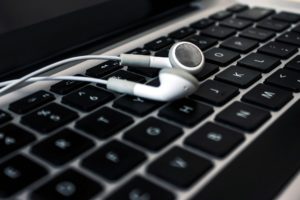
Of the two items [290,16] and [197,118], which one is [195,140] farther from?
[290,16]

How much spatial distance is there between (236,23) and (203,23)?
1.4 inches

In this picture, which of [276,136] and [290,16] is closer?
[276,136]

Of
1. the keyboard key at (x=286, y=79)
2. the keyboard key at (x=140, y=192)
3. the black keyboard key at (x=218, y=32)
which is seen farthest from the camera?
the black keyboard key at (x=218, y=32)

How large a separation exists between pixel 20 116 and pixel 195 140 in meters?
0.13

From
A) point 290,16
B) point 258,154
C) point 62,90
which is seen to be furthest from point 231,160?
point 290,16

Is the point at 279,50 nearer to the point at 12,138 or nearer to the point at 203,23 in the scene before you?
the point at 203,23

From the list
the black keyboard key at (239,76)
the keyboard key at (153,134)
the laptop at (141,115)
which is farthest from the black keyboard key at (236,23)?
the keyboard key at (153,134)

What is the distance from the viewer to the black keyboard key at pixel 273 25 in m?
0.46

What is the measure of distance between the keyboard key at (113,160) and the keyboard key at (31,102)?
0.08 meters

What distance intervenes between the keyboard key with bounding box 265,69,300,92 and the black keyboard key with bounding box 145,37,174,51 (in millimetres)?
115

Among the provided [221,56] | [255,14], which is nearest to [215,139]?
[221,56]

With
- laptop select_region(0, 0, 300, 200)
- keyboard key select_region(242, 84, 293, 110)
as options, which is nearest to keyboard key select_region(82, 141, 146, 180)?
laptop select_region(0, 0, 300, 200)

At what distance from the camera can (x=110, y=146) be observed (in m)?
0.27

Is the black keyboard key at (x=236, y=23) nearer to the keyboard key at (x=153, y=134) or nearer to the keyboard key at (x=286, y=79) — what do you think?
the keyboard key at (x=286, y=79)
